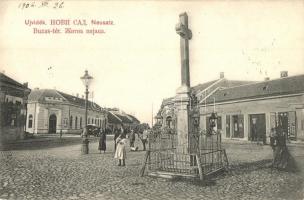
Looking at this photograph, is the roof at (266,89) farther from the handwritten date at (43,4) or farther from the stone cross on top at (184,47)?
the handwritten date at (43,4)

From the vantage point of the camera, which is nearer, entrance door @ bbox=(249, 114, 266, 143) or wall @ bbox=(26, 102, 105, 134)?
entrance door @ bbox=(249, 114, 266, 143)

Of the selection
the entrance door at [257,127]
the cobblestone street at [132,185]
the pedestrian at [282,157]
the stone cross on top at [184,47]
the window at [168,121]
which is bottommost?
the cobblestone street at [132,185]

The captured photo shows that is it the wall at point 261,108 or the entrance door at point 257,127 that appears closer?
the wall at point 261,108

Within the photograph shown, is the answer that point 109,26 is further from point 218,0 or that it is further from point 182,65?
point 218,0

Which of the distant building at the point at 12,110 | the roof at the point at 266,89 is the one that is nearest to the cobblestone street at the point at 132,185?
the distant building at the point at 12,110

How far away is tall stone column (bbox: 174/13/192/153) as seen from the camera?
792cm

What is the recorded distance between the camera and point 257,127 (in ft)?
81.5

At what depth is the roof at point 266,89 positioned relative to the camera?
22255 mm

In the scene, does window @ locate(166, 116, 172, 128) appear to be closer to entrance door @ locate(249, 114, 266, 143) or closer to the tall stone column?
entrance door @ locate(249, 114, 266, 143)

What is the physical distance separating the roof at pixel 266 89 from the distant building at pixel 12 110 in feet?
57.3

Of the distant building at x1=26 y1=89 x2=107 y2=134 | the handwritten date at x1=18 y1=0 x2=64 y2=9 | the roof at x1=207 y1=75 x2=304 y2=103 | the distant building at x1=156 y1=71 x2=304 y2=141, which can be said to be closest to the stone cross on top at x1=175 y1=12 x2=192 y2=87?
the handwritten date at x1=18 y1=0 x2=64 y2=9

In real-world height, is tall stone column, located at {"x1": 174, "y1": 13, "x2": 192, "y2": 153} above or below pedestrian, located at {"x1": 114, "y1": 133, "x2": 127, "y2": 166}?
above

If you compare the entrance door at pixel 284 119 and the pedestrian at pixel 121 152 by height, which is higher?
the entrance door at pixel 284 119

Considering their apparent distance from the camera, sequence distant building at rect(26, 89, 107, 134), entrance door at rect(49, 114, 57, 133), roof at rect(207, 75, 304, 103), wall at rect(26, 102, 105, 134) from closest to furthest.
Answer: roof at rect(207, 75, 304, 103) < wall at rect(26, 102, 105, 134) < distant building at rect(26, 89, 107, 134) < entrance door at rect(49, 114, 57, 133)
